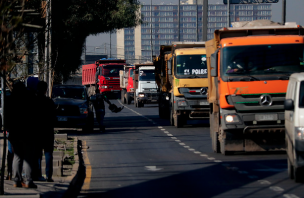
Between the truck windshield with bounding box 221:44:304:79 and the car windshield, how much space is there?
1070 cm

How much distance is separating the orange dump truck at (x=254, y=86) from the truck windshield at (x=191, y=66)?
8266 mm

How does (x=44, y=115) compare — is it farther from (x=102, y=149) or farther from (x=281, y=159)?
(x=102, y=149)

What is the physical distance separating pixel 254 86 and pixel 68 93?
37.6ft

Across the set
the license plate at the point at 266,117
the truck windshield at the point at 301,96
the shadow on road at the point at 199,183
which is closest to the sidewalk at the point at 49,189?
the shadow on road at the point at 199,183

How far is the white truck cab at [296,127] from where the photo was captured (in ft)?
34.1

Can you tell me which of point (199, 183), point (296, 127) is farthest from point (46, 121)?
point (296, 127)

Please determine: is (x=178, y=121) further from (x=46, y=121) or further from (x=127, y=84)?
(x=127, y=84)

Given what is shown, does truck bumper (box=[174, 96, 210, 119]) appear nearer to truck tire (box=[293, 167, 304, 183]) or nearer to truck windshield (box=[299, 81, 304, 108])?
truck windshield (box=[299, 81, 304, 108])

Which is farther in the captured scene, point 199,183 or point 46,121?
point 199,183

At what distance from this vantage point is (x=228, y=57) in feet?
49.1

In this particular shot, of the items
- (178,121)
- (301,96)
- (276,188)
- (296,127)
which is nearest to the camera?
(276,188)

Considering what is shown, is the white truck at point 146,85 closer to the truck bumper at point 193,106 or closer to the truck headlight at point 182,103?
the truck bumper at point 193,106

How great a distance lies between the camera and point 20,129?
954 centimetres

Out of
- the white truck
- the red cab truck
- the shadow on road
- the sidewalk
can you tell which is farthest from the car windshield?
the red cab truck
